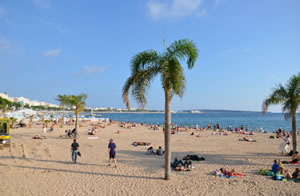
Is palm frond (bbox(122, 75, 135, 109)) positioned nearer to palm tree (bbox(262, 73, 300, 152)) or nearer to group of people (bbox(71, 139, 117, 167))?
group of people (bbox(71, 139, 117, 167))

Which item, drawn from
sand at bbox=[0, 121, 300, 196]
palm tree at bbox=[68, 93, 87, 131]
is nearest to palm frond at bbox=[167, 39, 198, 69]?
sand at bbox=[0, 121, 300, 196]

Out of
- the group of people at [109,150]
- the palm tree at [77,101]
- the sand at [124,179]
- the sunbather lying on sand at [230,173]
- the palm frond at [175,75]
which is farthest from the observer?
the palm tree at [77,101]

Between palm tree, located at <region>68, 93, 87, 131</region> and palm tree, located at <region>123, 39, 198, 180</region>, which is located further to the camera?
palm tree, located at <region>68, 93, 87, 131</region>

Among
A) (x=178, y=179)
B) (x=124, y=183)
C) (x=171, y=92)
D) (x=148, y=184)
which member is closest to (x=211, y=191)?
(x=178, y=179)

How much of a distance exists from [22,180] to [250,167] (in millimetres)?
9528

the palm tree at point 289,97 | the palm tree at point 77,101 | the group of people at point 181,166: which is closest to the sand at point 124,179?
the group of people at point 181,166

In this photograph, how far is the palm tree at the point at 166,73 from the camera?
22.0 feet

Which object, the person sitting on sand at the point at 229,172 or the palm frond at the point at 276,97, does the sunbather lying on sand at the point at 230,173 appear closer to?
the person sitting on sand at the point at 229,172

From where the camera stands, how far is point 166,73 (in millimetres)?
6691

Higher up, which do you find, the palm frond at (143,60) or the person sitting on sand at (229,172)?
the palm frond at (143,60)

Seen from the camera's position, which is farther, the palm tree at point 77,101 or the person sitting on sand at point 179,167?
the palm tree at point 77,101

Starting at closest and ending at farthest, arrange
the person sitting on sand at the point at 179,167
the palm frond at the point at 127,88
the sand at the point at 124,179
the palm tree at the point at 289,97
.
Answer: the sand at the point at 124,179 → the palm frond at the point at 127,88 → the person sitting on sand at the point at 179,167 → the palm tree at the point at 289,97

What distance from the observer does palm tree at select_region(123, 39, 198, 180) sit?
6711 mm

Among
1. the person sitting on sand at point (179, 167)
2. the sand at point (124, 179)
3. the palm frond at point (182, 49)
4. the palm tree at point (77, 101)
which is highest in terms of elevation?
the palm frond at point (182, 49)
